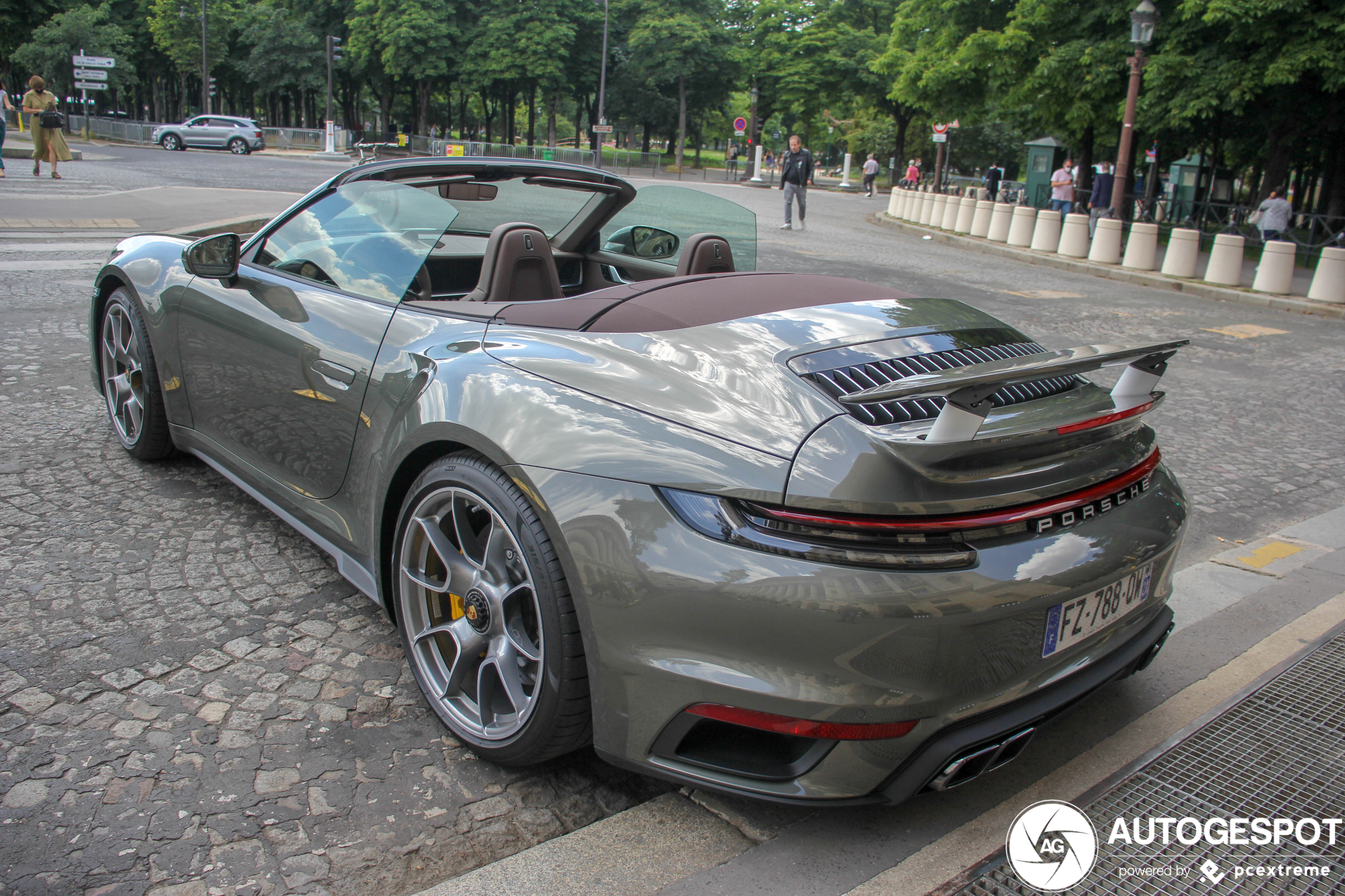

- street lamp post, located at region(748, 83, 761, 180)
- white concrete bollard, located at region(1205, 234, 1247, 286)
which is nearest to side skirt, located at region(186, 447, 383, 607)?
white concrete bollard, located at region(1205, 234, 1247, 286)

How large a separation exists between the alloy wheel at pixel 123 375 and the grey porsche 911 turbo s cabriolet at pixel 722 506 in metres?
1.36

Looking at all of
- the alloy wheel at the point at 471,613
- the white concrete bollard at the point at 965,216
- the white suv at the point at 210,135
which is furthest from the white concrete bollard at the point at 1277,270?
the white suv at the point at 210,135

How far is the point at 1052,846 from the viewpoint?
2127 millimetres

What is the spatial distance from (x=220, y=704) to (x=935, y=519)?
187 cm

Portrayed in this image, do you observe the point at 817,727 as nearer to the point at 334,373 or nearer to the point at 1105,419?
the point at 1105,419

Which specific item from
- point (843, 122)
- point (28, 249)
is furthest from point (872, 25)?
point (28, 249)

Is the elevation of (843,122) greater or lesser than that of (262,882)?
greater

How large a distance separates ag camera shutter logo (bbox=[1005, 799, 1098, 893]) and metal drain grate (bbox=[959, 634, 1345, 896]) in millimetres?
22

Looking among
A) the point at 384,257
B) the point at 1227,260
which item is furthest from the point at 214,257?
the point at 1227,260

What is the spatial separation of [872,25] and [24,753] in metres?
69.4

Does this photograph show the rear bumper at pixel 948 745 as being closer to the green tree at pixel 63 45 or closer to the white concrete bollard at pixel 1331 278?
the white concrete bollard at pixel 1331 278

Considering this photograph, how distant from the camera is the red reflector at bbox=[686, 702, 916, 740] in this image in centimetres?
184

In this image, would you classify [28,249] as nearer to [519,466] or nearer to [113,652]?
[113,652]

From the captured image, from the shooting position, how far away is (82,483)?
409cm
